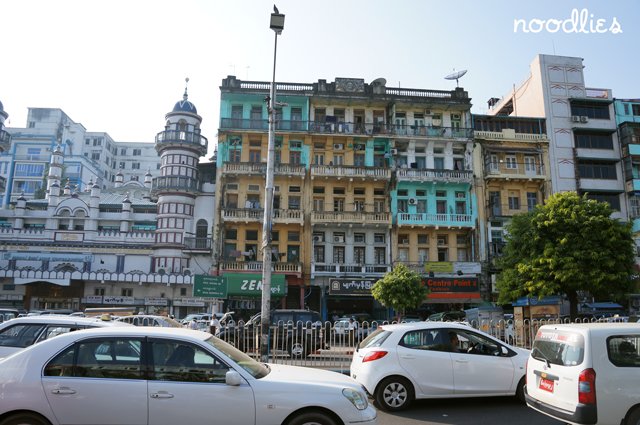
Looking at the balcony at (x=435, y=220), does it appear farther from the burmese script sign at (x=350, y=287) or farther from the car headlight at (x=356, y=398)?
the car headlight at (x=356, y=398)

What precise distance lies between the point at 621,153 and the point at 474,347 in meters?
36.4

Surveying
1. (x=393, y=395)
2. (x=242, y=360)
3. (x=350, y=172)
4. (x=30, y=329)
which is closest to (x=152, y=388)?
(x=242, y=360)

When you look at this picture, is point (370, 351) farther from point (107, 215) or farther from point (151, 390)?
point (107, 215)

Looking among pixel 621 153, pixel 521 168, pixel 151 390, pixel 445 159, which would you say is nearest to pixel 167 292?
pixel 445 159

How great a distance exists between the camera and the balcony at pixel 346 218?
33531mm

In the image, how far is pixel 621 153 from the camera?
37.0 meters

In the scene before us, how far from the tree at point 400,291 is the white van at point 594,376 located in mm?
20311

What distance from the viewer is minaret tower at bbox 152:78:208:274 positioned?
1405 inches

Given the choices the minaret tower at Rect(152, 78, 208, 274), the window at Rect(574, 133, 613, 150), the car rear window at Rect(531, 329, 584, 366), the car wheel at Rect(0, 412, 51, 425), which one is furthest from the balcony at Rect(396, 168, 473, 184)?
the car wheel at Rect(0, 412, 51, 425)

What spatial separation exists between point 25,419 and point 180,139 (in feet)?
111

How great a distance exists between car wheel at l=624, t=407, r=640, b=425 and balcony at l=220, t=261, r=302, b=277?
27.4 meters

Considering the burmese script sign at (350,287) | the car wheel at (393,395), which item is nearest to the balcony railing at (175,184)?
the burmese script sign at (350,287)

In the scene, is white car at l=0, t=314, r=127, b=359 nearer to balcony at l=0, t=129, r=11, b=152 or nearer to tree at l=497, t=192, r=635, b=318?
tree at l=497, t=192, r=635, b=318

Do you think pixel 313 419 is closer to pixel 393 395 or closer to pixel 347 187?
pixel 393 395
